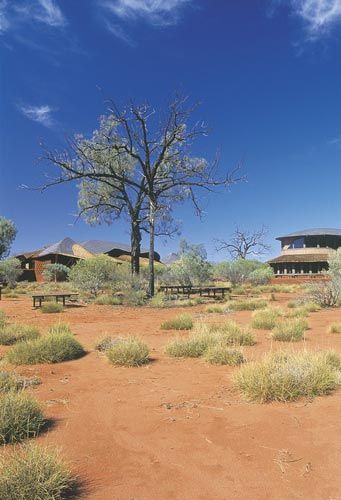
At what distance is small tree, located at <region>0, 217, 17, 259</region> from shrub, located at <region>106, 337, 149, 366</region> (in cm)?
4663

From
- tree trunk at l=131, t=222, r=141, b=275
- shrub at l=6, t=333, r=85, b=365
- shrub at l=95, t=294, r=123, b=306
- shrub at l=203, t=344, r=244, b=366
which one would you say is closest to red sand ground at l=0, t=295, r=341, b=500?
shrub at l=203, t=344, r=244, b=366

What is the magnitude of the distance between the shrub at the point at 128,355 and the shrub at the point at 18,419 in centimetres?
324

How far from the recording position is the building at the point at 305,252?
168ft

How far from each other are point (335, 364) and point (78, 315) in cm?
1148

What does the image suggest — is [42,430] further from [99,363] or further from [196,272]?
[196,272]

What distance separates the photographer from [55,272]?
4478 cm

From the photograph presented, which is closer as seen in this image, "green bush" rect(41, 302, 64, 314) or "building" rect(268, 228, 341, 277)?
"green bush" rect(41, 302, 64, 314)

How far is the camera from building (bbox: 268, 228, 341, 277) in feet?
168

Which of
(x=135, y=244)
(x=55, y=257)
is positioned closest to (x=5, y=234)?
(x=55, y=257)

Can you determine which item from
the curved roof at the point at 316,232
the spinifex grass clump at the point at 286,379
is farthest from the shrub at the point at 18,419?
the curved roof at the point at 316,232

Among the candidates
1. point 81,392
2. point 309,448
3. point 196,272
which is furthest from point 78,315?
point 196,272

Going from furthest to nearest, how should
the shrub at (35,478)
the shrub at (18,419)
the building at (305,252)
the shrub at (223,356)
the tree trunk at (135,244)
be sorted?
the building at (305,252)
the tree trunk at (135,244)
the shrub at (223,356)
the shrub at (18,419)
the shrub at (35,478)

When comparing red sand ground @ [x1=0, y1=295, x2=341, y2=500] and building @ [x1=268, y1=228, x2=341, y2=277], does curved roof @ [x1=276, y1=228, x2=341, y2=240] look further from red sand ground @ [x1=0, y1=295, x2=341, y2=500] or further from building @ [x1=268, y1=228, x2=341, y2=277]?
red sand ground @ [x1=0, y1=295, x2=341, y2=500]

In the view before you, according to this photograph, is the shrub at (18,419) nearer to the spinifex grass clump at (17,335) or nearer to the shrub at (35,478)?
the shrub at (35,478)
